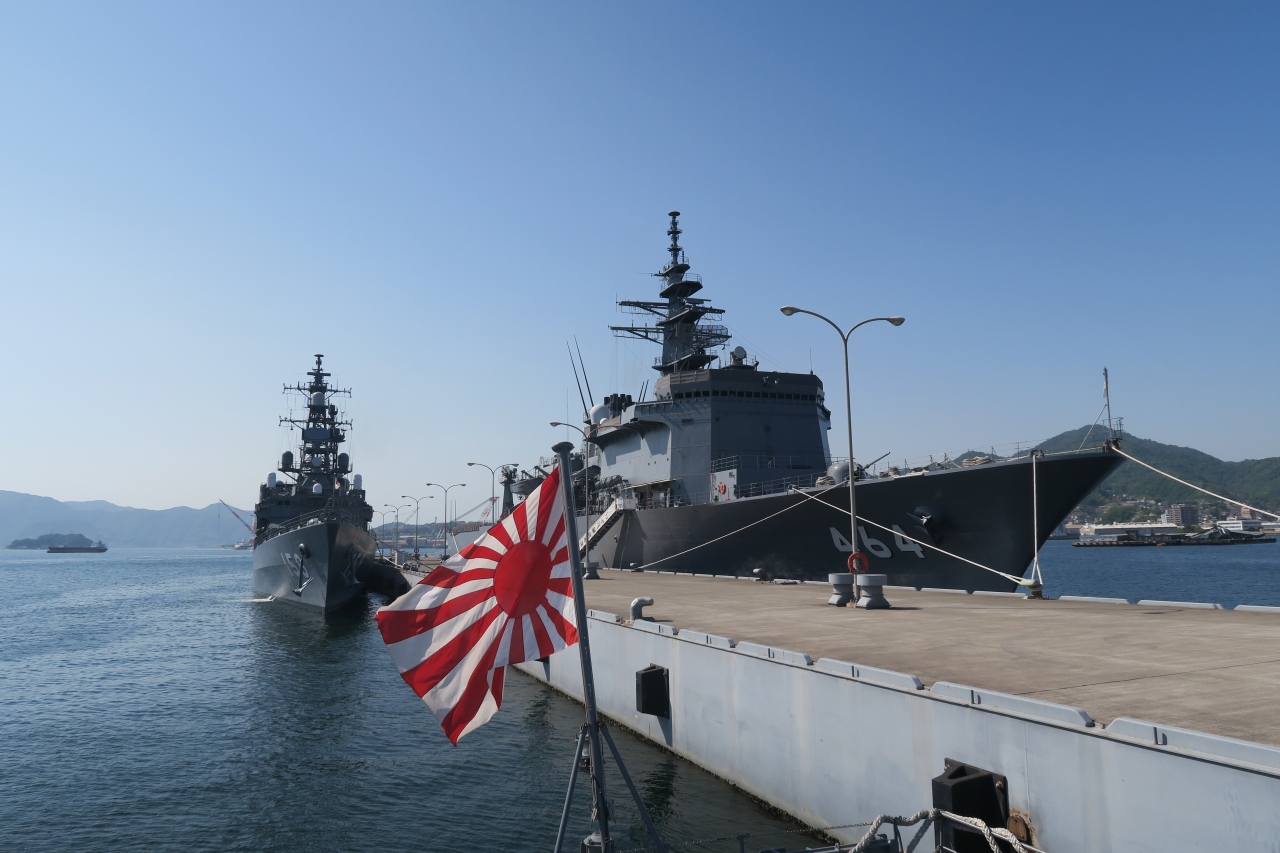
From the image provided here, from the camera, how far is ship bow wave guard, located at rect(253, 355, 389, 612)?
36.2 metres

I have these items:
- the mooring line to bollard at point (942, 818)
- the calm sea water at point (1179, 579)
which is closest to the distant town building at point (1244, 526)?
the calm sea water at point (1179, 579)

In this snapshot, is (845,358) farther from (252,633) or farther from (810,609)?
(252,633)

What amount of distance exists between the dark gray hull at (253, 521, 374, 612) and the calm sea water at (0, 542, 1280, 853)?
8290mm

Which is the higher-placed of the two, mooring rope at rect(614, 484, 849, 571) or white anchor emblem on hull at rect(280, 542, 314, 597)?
mooring rope at rect(614, 484, 849, 571)

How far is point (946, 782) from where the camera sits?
6746 mm

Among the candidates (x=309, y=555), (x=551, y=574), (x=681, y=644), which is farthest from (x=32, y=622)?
(x=551, y=574)

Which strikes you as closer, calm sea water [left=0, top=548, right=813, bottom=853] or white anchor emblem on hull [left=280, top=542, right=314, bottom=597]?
calm sea water [left=0, top=548, right=813, bottom=853]

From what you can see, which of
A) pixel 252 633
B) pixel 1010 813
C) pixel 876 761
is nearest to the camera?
pixel 1010 813

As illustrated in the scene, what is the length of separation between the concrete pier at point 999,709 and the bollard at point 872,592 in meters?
0.41

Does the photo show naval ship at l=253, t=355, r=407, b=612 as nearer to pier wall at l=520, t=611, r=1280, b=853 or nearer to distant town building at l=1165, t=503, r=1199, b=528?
pier wall at l=520, t=611, r=1280, b=853

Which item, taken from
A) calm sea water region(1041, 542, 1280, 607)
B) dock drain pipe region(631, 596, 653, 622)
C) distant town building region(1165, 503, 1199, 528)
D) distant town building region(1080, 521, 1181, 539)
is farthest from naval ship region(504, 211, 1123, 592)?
distant town building region(1165, 503, 1199, 528)

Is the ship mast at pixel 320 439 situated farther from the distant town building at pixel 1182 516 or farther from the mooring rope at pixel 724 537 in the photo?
the distant town building at pixel 1182 516

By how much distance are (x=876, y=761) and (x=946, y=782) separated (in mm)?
1445

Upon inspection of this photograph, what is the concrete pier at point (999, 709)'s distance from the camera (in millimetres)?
5566
